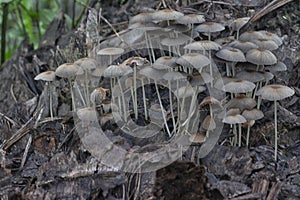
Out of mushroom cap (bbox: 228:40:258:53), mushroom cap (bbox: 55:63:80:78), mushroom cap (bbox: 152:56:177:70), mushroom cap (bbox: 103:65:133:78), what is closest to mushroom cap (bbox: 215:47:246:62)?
mushroom cap (bbox: 228:40:258:53)

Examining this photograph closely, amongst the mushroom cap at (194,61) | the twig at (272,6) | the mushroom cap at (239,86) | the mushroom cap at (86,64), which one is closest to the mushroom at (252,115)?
the mushroom cap at (239,86)

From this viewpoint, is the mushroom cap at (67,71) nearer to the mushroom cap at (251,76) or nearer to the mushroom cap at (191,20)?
the mushroom cap at (191,20)

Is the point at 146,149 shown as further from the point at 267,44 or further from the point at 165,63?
the point at 267,44

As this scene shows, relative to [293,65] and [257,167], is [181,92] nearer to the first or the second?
[257,167]

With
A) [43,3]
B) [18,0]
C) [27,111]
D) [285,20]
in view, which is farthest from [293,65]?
[43,3]

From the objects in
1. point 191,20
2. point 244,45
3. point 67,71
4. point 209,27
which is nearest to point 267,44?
point 244,45

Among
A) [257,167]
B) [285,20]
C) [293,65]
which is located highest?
[285,20]
